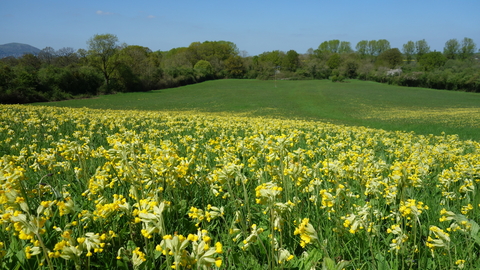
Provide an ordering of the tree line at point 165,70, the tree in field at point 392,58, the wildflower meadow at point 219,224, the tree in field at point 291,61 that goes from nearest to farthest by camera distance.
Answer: the wildflower meadow at point 219,224
the tree line at point 165,70
the tree in field at point 392,58
the tree in field at point 291,61

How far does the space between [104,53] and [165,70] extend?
67.6ft

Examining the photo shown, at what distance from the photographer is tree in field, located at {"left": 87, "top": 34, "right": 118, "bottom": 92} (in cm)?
5856

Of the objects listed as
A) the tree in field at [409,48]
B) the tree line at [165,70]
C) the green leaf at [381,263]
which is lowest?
the green leaf at [381,263]

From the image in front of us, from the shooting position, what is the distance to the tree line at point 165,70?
1850 inches

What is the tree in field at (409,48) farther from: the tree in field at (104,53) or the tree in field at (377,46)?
the tree in field at (104,53)

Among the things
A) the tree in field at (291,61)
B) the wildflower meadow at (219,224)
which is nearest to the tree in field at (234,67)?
the tree in field at (291,61)

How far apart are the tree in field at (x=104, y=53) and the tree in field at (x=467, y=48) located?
13993 cm

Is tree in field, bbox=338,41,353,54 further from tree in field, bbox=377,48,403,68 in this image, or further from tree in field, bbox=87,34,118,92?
tree in field, bbox=87,34,118,92

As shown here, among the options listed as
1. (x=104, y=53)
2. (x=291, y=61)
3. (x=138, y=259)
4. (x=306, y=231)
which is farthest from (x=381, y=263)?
(x=291, y=61)

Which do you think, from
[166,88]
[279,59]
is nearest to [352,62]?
[279,59]

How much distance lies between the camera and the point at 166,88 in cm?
7431

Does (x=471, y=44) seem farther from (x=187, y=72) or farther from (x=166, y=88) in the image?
(x=166, y=88)

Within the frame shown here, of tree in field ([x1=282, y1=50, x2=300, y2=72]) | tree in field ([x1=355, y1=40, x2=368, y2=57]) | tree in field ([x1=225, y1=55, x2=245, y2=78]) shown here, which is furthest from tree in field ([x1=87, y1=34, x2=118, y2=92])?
tree in field ([x1=355, y1=40, x2=368, y2=57])

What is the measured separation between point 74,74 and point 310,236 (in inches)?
2433
